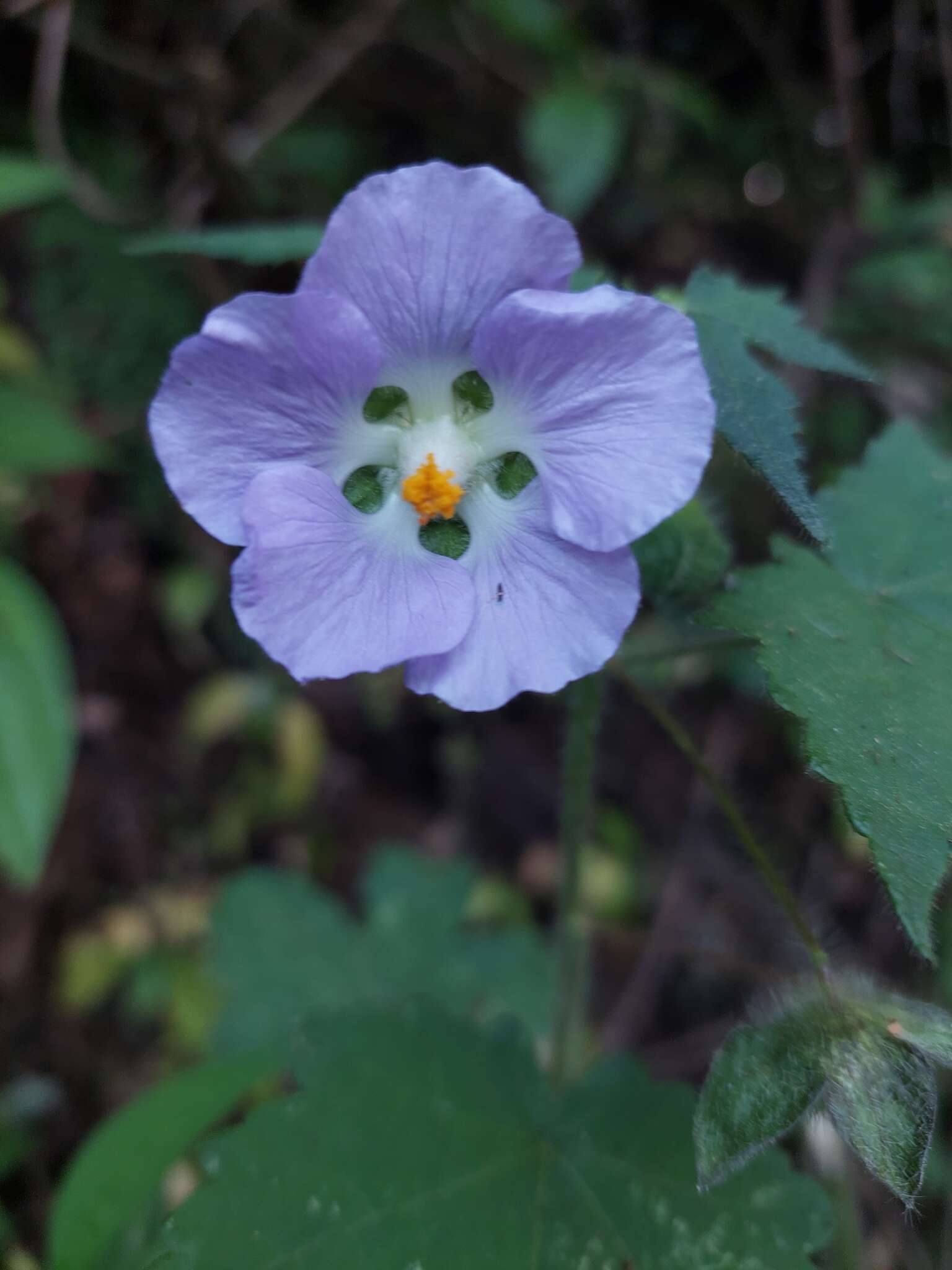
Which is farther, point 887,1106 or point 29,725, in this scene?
point 29,725

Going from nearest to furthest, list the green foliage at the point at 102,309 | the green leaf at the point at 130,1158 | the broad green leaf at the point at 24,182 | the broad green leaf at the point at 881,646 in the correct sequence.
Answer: the broad green leaf at the point at 881,646
the green leaf at the point at 130,1158
the broad green leaf at the point at 24,182
the green foliage at the point at 102,309

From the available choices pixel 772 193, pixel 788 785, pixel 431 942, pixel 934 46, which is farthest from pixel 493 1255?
pixel 934 46

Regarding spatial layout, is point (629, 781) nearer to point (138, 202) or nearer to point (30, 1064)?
point (30, 1064)

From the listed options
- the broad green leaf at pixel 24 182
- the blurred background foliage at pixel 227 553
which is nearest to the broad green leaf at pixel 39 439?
the blurred background foliage at pixel 227 553

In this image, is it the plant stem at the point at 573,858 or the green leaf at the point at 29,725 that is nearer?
the plant stem at the point at 573,858

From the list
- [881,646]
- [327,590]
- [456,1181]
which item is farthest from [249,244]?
[456,1181]

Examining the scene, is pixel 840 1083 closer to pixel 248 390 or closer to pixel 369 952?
pixel 248 390

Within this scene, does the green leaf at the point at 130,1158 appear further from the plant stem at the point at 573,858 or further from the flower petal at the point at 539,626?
the flower petal at the point at 539,626
